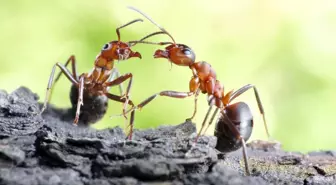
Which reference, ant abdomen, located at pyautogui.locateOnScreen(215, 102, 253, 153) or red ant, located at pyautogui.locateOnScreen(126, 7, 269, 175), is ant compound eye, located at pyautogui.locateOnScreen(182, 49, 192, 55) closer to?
red ant, located at pyautogui.locateOnScreen(126, 7, 269, 175)

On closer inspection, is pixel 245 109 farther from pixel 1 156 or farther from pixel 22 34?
pixel 22 34

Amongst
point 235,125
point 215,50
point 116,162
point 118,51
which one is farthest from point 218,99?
point 215,50

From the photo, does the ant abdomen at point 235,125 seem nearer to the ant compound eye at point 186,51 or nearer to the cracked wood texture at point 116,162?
the cracked wood texture at point 116,162

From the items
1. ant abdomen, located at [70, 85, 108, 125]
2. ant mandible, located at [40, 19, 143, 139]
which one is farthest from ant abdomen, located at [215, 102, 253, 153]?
ant abdomen, located at [70, 85, 108, 125]

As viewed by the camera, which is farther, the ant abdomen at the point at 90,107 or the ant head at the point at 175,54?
the ant abdomen at the point at 90,107

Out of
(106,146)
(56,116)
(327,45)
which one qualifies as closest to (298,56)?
(327,45)

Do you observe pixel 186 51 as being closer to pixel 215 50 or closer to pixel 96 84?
pixel 96 84

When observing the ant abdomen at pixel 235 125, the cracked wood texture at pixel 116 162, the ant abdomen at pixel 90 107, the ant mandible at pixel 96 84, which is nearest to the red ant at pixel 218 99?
the ant abdomen at pixel 235 125
